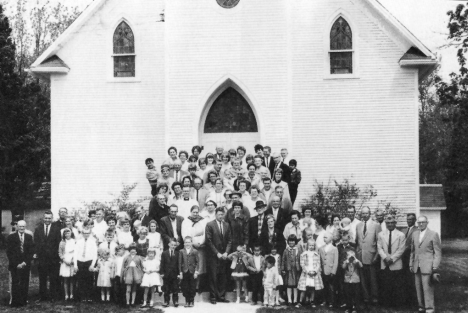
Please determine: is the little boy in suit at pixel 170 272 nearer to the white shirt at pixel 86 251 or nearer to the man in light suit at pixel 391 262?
the white shirt at pixel 86 251

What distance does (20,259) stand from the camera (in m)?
12.6

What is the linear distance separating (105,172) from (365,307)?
9.20m

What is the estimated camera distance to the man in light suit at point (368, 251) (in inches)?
488

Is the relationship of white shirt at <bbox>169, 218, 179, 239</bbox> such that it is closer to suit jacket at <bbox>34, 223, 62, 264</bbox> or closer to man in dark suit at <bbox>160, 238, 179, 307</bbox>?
man in dark suit at <bbox>160, 238, 179, 307</bbox>

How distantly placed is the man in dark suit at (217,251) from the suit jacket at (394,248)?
2977 mm

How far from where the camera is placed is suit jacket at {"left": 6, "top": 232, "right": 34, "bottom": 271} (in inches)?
497

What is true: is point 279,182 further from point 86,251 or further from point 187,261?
point 86,251

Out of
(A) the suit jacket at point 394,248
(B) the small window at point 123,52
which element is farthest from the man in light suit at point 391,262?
(B) the small window at point 123,52

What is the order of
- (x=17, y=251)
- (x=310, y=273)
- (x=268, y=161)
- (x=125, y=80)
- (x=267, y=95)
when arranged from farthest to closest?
1. (x=125, y=80)
2. (x=267, y=95)
3. (x=268, y=161)
4. (x=17, y=251)
5. (x=310, y=273)

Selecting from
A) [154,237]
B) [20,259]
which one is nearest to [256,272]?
[154,237]

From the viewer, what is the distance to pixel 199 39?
17234mm

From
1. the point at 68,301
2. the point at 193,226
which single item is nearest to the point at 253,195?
the point at 193,226

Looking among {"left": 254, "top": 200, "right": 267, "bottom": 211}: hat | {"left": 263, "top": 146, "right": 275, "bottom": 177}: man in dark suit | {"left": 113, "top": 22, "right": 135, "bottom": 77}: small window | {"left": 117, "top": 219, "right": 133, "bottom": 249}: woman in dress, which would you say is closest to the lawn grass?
{"left": 117, "top": 219, "right": 133, "bottom": 249}: woman in dress

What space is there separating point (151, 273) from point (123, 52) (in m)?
8.36
